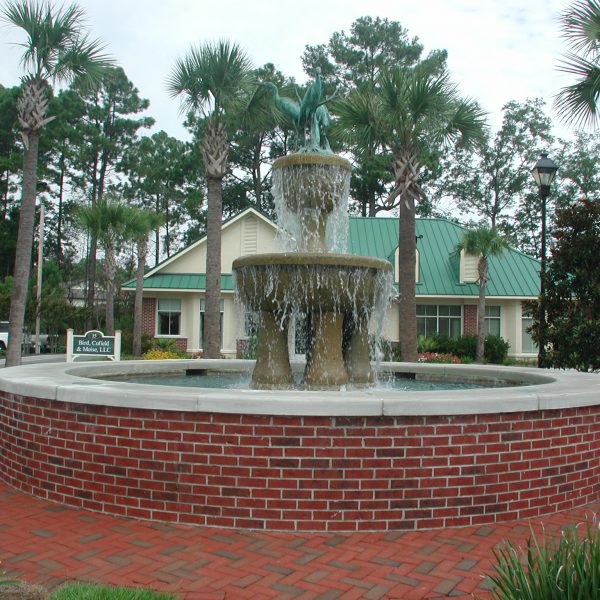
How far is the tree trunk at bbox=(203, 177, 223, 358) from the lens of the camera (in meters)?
18.1

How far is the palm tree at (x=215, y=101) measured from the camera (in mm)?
17062

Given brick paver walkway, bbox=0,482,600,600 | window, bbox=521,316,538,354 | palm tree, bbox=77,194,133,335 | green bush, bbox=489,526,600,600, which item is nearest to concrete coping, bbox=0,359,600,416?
brick paver walkway, bbox=0,482,600,600

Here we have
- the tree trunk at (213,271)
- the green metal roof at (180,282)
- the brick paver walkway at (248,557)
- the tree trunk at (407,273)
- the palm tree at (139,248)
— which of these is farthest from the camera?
the green metal roof at (180,282)

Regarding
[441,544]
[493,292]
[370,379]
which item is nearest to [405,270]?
[370,379]

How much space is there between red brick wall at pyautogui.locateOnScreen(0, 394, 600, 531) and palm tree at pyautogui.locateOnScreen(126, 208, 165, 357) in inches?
795

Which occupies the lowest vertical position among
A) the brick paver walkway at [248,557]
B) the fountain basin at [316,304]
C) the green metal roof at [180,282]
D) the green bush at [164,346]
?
the brick paver walkway at [248,557]

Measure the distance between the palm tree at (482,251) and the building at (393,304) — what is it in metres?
1.61

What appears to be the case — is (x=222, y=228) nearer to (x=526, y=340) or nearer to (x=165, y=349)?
(x=165, y=349)

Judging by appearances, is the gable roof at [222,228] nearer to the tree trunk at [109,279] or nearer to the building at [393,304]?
the building at [393,304]

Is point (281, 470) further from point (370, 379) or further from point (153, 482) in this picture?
point (370, 379)

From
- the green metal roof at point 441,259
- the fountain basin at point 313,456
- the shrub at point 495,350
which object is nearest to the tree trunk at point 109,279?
the green metal roof at point 441,259

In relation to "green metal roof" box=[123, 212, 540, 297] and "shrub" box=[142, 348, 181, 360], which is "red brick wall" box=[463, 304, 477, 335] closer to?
"green metal roof" box=[123, 212, 540, 297]

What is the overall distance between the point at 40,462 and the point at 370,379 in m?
3.95

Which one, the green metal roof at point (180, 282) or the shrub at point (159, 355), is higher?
the green metal roof at point (180, 282)
